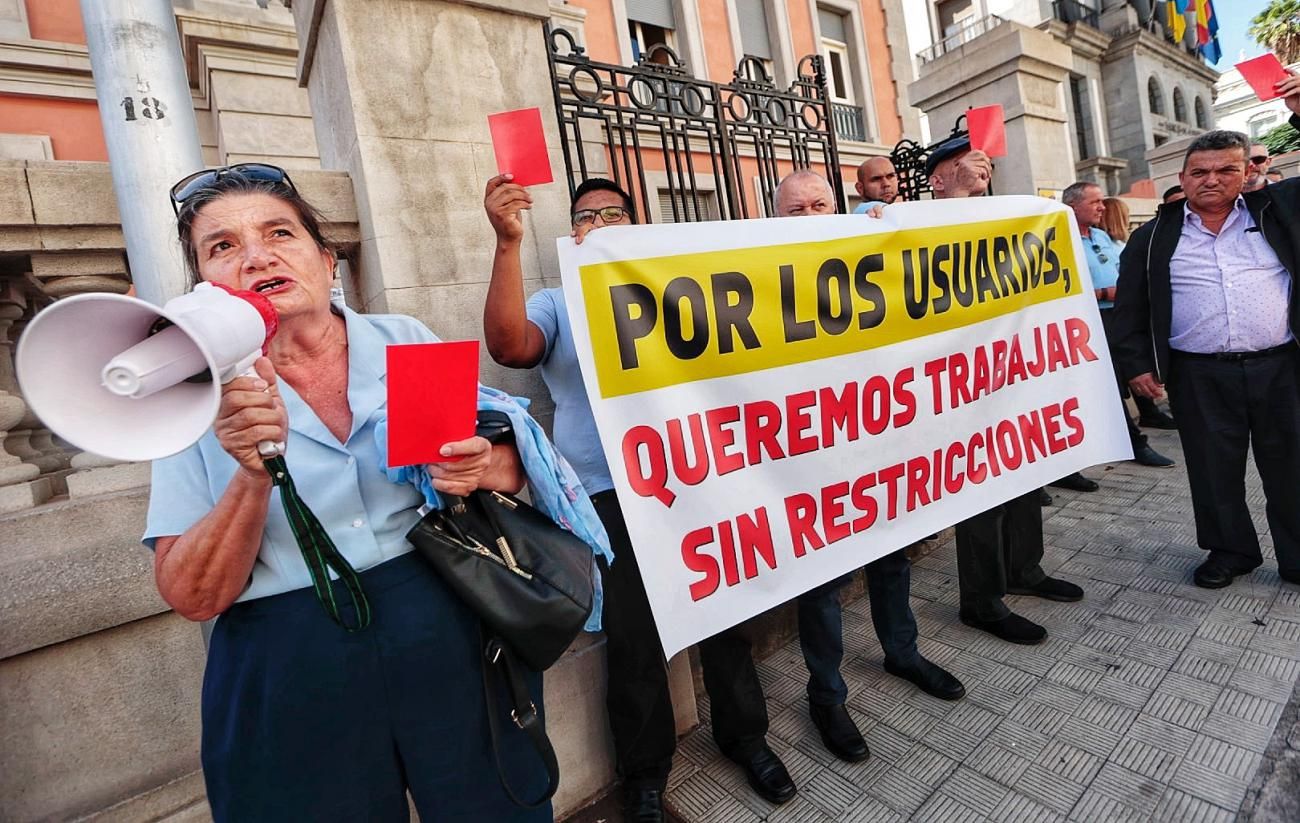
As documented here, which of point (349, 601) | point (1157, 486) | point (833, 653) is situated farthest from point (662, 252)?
point (1157, 486)

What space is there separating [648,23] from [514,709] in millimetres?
12556

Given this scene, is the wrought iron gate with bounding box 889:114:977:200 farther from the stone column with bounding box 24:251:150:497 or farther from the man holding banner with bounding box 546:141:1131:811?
the stone column with bounding box 24:251:150:497

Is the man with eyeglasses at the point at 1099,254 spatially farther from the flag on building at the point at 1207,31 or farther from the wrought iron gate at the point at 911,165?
the flag on building at the point at 1207,31

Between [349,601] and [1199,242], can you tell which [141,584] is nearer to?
[349,601]

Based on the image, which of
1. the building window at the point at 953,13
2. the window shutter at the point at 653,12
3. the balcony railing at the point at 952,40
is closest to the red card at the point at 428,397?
the window shutter at the point at 653,12

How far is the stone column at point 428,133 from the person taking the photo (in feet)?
7.23

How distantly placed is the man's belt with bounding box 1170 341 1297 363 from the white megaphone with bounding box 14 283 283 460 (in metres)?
3.87

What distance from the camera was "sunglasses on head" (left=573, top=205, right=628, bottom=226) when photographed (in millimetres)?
2299

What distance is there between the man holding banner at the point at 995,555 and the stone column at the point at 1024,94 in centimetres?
270

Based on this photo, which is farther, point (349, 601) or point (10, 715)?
point (10, 715)

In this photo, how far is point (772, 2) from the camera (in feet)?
42.1

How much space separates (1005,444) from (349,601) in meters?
2.51

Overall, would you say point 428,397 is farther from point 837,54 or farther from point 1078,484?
point 837,54

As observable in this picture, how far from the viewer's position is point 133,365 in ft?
2.68
